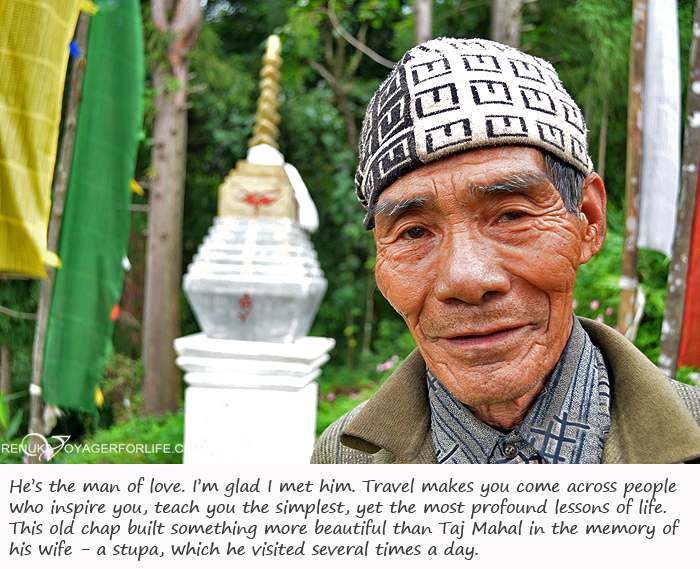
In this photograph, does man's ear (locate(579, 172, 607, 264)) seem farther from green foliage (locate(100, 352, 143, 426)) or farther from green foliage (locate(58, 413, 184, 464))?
green foliage (locate(100, 352, 143, 426))

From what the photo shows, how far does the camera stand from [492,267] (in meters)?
0.96

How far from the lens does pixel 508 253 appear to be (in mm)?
978

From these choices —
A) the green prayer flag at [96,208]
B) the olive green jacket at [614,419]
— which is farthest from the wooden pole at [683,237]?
the green prayer flag at [96,208]

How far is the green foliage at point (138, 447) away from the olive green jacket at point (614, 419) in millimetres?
2804

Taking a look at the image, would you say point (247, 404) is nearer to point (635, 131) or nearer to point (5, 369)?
point (635, 131)

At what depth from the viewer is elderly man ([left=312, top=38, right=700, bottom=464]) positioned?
98cm

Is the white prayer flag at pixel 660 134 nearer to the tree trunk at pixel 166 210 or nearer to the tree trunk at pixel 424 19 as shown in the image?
the tree trunk at pixel 424 19

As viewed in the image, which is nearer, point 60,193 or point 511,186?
point 511,186

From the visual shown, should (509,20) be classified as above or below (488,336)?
above

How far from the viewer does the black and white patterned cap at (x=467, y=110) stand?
983mm


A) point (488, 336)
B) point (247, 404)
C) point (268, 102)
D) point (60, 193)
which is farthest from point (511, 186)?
point (60, 193)

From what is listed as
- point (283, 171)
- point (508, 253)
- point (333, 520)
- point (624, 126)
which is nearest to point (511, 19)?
point (624, 126)

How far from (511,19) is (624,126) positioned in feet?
5.61

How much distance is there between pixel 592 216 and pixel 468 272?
1.30ft
